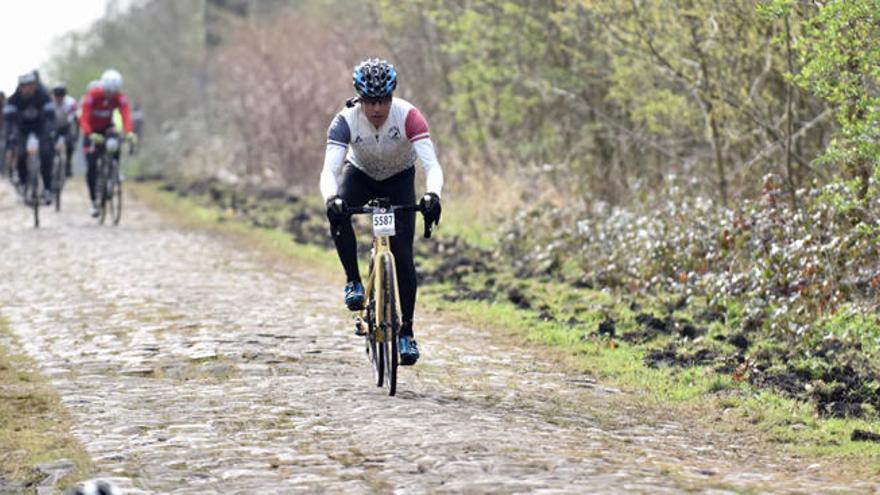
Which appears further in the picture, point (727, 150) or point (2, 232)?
point (2, 232)

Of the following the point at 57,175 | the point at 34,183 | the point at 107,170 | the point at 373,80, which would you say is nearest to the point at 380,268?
the point at 373,80

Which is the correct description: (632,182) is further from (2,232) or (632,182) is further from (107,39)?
(107,39)

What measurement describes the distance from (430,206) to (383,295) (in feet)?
2.41

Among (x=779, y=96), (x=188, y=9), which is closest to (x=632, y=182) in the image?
(x=779, y=96)

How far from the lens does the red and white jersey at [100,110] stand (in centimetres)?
2228

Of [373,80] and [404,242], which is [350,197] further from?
[373,80]

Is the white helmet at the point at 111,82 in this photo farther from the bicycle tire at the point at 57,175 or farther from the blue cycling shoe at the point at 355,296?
the blue cycling shoe at the point at 355,296

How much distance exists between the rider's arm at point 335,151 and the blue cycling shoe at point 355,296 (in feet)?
2.45

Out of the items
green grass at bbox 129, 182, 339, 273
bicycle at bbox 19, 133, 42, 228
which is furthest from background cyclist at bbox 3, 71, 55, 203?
green grass at bbox 129, 182, 339, 273

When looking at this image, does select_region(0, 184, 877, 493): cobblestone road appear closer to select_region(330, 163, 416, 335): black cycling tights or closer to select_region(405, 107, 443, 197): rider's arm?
select_region(330, 163, 416, 335): black cycling tights

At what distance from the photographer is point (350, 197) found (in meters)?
9.99

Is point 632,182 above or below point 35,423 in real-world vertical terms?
above

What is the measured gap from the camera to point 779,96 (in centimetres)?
1662

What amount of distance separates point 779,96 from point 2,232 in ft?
38.6
